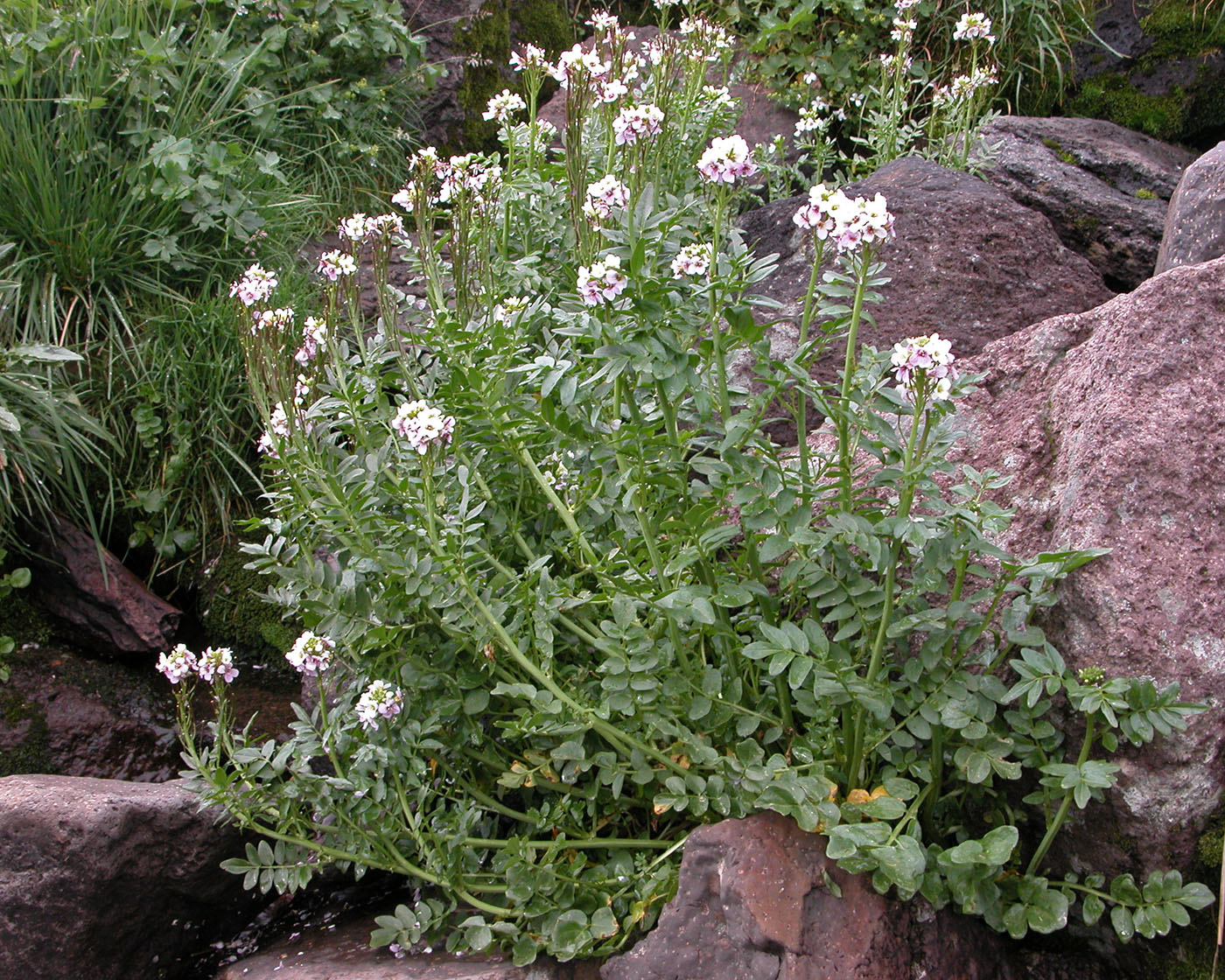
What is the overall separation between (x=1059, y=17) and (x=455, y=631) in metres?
5.38

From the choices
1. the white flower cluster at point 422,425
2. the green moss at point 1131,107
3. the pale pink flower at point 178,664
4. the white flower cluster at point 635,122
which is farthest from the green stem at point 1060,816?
the green moss at point 1131,107

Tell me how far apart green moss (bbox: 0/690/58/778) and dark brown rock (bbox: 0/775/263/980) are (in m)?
0.81

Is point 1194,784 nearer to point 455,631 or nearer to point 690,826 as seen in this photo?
point 690,826

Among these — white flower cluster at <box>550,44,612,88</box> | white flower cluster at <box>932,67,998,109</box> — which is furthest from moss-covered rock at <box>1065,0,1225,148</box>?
white flower cluster at <box>550,44,612,88</box>

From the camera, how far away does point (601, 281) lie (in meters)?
2.00

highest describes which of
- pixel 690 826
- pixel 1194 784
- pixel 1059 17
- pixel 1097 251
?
pixel 1059 17

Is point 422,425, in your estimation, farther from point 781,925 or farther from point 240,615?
point 240,615

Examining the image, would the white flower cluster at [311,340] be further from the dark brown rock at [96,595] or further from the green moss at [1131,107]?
the green moss at [1131,107]

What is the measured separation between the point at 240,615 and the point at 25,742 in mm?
808

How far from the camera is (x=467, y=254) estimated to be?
242 cm

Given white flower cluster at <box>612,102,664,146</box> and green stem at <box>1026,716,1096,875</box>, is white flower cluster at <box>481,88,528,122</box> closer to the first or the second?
white flower cluster at <box>612,102,664,146</box>

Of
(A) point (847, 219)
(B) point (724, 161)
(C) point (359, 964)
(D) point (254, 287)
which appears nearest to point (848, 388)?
(A) point (847, 219)

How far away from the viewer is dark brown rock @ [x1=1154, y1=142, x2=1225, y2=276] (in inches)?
121

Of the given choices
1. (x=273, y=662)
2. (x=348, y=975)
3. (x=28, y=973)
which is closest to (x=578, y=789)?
(x=348, y=975)
